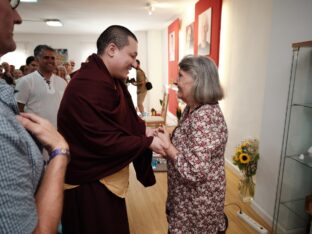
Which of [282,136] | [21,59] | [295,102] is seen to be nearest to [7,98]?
[295,102]

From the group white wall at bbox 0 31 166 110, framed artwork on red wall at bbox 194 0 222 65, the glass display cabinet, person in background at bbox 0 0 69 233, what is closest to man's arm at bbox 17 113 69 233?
person in background at bbox 0 0 69 233

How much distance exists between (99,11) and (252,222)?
4.95 metres

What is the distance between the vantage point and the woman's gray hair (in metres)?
1.26

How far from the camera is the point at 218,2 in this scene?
3.50 metres

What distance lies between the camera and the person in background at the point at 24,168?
0.45 m

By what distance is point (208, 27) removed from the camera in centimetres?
388

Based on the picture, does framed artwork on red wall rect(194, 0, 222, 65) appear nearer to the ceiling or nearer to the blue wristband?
the ceiling

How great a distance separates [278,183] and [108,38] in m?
1.68

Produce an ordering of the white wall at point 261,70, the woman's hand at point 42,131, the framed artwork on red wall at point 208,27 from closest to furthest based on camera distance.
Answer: the woman's hand at point 42,131 < the white wall at point 261,70 < the framed artwork on red wall at point 208,27

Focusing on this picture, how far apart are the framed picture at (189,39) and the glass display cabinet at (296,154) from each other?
324 cm

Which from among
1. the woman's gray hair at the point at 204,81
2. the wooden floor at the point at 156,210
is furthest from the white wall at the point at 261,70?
the woman's gray hair at the point at 204,81

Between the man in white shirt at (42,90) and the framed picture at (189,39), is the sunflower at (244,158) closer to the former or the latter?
the man in white shirt at (42,90)

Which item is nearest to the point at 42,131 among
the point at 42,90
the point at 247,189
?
the point at 42,90

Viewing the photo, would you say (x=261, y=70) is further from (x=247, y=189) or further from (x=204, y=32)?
(x=204, y=32)
